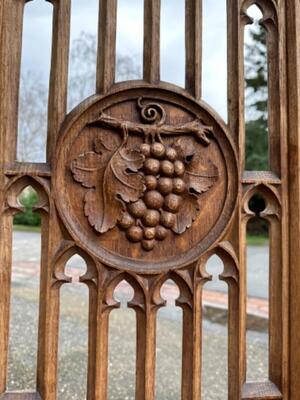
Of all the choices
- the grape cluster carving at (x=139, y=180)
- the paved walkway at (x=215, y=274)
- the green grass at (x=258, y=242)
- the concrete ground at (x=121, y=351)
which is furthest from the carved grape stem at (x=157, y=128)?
the green grass at (x=258, y=242)

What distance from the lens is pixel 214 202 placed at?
56 cm

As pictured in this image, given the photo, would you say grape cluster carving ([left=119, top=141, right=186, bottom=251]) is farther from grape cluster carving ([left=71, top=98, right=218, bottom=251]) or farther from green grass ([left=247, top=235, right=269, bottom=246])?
green grass ([left=247, top=235, right=269, bottom=246])

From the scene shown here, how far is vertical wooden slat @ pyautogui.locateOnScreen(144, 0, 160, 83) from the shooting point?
1.81 feet

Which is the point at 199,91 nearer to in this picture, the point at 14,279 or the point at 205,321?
the point at 205,321

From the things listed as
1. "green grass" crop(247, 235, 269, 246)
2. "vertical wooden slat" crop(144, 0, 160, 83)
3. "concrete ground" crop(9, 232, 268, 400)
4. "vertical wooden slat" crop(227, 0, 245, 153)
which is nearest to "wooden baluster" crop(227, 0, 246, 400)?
"vertical wooden slat" crop(227, 0, 245, 153)

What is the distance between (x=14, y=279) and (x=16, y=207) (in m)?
3.13

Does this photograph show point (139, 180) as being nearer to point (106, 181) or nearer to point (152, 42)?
point (106, 181)

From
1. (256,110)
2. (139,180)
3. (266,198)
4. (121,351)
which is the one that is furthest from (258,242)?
(139,180)

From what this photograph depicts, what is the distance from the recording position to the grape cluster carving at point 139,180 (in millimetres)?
526

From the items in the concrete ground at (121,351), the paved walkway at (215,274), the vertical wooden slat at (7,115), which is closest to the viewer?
the vertical wooden slat at (7,115)

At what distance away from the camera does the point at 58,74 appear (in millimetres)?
526

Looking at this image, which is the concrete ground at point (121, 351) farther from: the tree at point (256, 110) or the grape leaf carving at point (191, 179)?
the tree at point (256, 110)

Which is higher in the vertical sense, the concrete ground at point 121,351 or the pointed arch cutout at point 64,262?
the pointed arch cutout at point 64,262

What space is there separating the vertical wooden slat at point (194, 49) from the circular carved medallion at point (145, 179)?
0.03 meters
